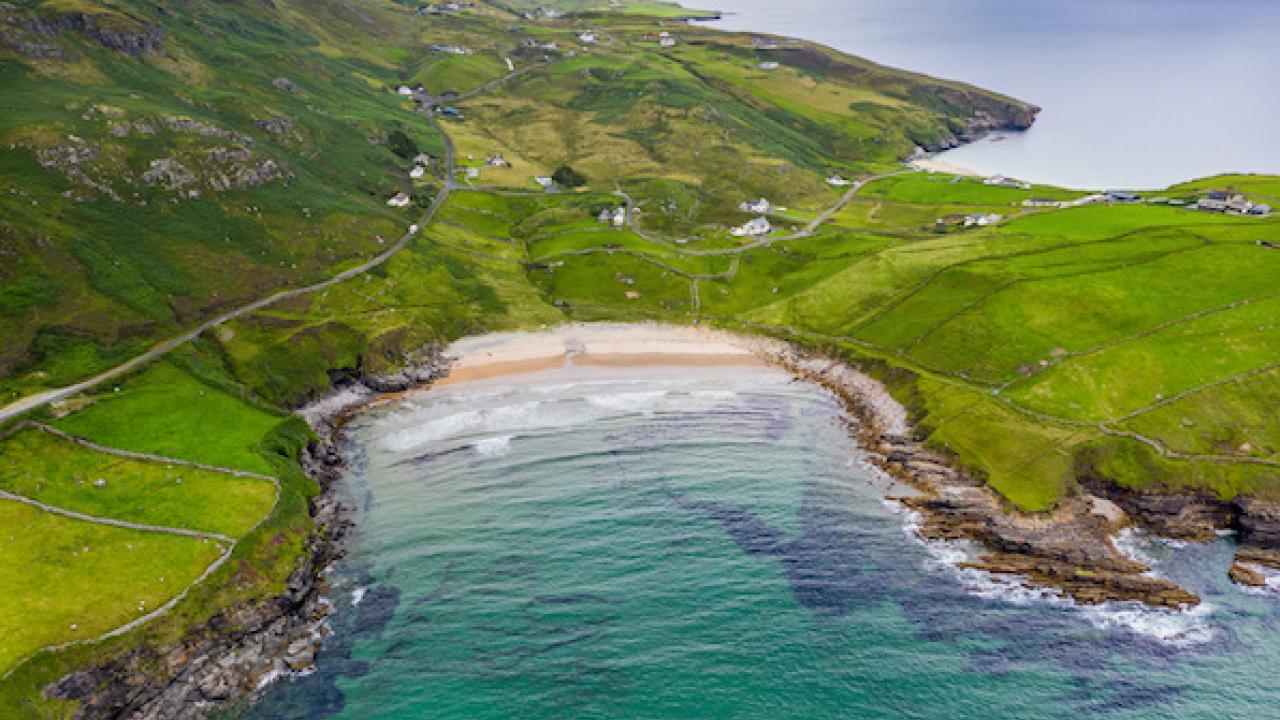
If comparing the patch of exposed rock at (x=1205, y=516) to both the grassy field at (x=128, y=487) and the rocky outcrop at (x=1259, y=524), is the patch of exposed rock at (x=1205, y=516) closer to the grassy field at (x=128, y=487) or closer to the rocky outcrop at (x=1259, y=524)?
the rocky outcrop at (x=1259, y=524)

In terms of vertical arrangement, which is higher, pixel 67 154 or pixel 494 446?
pixel 67 154

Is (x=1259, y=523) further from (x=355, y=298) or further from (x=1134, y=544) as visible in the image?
(x=355, y=298)

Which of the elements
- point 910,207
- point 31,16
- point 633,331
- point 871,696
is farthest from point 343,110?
point 871,696

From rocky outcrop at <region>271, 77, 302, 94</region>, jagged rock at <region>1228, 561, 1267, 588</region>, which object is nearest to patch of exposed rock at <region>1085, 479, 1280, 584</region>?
jagged rock at <region>1228, 561, 1267, 588</region>

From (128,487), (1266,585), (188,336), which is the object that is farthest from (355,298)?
(1266,585)

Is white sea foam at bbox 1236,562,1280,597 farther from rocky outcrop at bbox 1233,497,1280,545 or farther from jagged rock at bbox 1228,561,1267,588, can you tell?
rocky outcrop at bbox 1233,497,1280,545

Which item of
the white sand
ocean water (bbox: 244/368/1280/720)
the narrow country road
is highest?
the narrow country road
